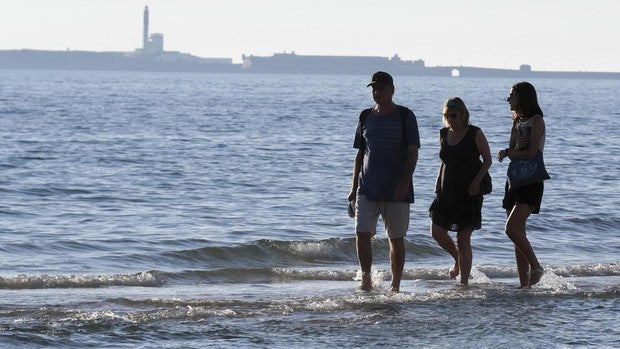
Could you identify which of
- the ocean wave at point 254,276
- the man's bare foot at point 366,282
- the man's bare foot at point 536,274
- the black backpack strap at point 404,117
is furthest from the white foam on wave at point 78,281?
the man's bare foot at point 536,274

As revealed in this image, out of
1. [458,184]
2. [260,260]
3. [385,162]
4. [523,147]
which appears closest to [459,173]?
[458,184]

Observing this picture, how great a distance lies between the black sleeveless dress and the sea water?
20.5 inches

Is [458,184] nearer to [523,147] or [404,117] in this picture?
[523,147]

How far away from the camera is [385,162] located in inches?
336

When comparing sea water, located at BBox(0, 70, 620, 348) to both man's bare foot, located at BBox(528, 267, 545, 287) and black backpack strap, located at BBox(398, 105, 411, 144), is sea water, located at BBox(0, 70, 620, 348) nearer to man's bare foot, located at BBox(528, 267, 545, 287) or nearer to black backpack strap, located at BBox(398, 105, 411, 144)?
man's bare foot, located at BBox(528, 267, 545, 287)

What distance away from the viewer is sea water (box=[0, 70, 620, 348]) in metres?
7.45

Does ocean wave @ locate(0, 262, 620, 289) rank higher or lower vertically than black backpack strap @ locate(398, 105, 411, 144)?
lower

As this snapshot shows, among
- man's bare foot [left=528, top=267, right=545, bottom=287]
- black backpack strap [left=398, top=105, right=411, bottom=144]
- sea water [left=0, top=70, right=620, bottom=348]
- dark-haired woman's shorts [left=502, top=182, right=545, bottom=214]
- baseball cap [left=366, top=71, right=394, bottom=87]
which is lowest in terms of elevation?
sea water [left=0, top=70, right=620, bottom=348]

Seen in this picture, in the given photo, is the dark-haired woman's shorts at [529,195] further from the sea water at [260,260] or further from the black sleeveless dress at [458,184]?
the sea water at [260,260]

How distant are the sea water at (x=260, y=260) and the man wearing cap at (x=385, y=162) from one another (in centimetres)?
53

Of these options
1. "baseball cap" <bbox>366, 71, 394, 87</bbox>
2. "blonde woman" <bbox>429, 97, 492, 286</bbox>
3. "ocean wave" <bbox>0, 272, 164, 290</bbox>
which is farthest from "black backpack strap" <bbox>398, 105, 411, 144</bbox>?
"ocean wave" <bbox>0, 272, 164, 290</bbox>

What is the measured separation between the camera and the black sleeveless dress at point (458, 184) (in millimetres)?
8836

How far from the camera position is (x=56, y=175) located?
68.4ft

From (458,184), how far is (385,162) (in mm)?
679
